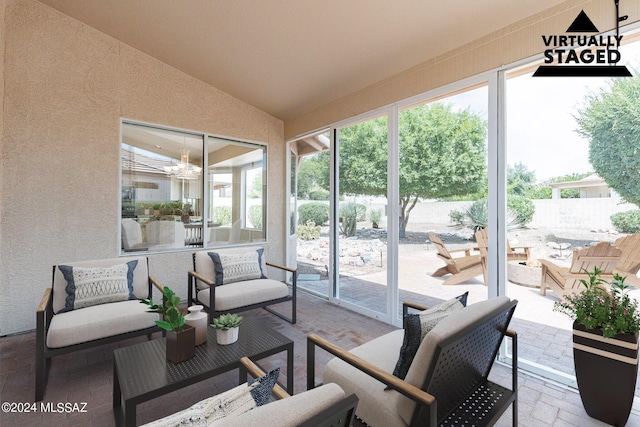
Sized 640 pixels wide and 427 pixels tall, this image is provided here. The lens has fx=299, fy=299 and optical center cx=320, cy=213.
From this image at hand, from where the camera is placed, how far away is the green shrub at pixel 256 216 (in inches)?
208

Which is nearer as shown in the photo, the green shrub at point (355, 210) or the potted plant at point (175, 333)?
the potted plant at point (175, 333)

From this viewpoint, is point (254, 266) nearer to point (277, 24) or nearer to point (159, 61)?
point (277, 24)

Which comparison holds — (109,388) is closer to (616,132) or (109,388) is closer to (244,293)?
(244,293)

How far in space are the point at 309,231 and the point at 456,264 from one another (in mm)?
2581

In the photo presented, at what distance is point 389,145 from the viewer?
362 cm

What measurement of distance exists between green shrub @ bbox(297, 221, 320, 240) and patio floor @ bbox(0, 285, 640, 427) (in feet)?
6.13

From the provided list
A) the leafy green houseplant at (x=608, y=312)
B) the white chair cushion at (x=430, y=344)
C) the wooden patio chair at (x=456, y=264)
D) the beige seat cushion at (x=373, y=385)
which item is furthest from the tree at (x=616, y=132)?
the beige seat cushion at (x=373, y=385)

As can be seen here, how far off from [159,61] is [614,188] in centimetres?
528

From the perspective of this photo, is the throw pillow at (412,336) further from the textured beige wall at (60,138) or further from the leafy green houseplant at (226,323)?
the textured beige wall at (60,138)

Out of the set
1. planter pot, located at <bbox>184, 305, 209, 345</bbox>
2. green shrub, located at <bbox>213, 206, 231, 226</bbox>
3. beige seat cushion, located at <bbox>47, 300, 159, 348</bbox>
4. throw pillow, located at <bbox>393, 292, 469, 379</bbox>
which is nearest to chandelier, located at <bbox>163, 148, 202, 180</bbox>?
green shrub, located at <bbox>213, 206, 231, 226</bbox>

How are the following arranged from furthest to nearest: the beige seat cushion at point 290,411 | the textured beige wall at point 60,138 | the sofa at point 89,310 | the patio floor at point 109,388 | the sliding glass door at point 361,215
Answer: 1. the sliding glass door at point 361,215
2. the textured beige wall at point 60,138
3. the sofa at point 89,310
4. the patio floor at point 109,388
5. the beige seat cushion at point 290,411

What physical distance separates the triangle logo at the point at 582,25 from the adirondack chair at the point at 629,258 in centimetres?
156

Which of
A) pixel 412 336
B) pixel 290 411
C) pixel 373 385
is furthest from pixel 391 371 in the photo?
pixel 290 411

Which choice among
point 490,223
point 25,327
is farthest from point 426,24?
point 25,327
